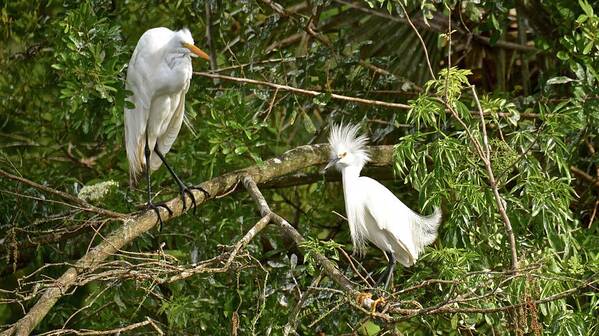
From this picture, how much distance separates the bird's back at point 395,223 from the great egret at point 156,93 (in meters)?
0.58

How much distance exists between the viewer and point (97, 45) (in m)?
3.76

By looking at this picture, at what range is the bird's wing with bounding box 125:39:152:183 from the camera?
4214 mm

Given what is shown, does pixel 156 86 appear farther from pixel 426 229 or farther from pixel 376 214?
pixel 426 229

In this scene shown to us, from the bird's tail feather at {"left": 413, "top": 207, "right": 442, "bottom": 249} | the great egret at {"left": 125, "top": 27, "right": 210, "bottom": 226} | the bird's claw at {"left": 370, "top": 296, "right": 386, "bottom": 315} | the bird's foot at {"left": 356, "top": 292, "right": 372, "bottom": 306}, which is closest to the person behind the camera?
the bird's claw at {"left": 370, "top": 296, "right": 386, "bottom": 315}

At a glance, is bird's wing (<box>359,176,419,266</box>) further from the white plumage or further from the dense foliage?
the white plumage

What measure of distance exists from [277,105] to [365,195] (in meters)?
0.74

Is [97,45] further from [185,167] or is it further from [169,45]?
[185,167]

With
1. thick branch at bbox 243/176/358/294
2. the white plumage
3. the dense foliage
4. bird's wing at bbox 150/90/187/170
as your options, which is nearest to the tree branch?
the dense foliage

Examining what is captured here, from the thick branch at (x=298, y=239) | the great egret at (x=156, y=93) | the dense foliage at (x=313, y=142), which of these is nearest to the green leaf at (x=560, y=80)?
the dense foliage at (x=313, y=142)

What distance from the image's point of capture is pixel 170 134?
453 centimetres

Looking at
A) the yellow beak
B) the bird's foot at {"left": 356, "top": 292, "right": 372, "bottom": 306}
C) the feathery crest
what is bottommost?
the bird's foot at {"left": 356, "top": 292, "right": 372, "bottom": 306}

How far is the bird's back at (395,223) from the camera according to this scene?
3.92m

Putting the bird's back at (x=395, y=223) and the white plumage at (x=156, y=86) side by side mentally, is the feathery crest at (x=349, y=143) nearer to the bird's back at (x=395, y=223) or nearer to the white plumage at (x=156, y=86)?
the bird's back at (x=395, y=223)

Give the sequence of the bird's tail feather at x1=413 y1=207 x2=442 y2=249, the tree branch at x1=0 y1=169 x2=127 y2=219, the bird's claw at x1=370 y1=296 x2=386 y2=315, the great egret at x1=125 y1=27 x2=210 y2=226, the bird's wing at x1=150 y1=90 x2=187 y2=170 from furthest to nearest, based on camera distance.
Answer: the bird's wing at x1=150 y1=90 x2=187 y2=170 → the great egret at x1=125 y1=27 x2=210 y2=226 → the bird's tail feather at x1=413 y1=207 x2=442 y2=249 → the tree branch at x1=0 y1=169 x2=127 y2=219 → the bird's claw at x1=370 y1=296 x2=386 y2=315
